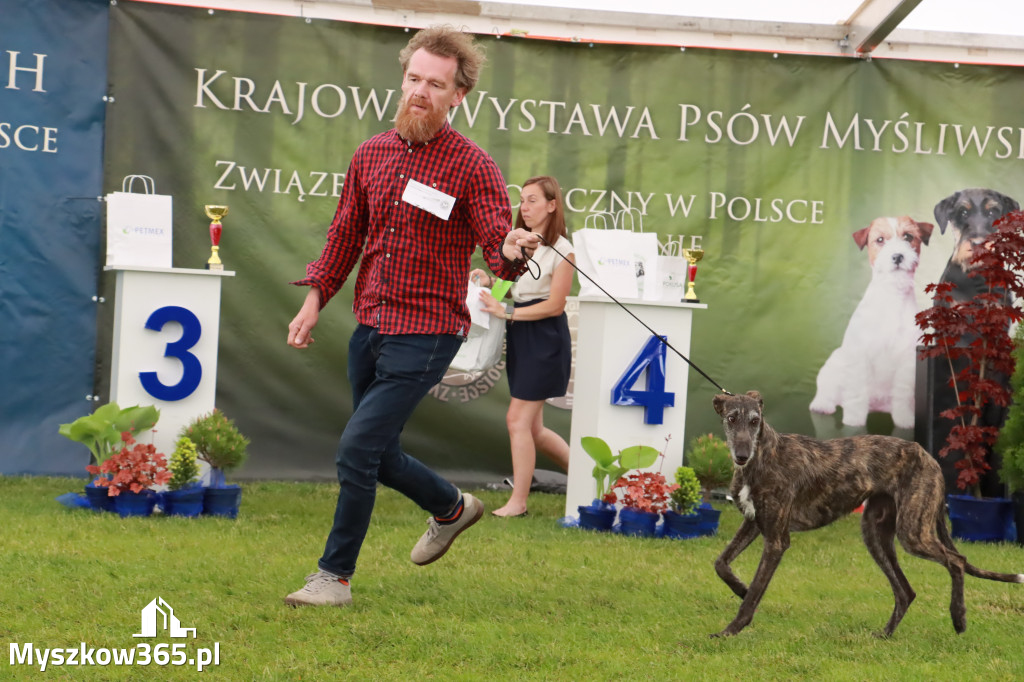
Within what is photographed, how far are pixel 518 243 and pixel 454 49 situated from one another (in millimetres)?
765

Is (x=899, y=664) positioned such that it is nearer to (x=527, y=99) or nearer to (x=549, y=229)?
(x=549, y=229)

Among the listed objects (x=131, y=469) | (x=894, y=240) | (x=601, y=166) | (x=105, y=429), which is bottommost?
(x=131, y=469)

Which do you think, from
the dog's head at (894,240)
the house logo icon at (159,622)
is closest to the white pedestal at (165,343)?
the house logo icon at (159,622)

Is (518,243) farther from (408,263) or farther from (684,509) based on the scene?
(684,509)

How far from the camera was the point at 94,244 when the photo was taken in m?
7.45

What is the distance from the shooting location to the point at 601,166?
8.12 meters

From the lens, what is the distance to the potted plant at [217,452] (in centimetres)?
615

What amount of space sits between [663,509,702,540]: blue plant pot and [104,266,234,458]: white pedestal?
261 centimetres

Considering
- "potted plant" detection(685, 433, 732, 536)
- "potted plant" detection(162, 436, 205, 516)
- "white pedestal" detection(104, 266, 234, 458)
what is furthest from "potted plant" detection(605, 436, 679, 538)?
"white pedestal" detection(104, 266, 234, 458)

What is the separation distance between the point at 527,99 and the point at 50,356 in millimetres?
3645

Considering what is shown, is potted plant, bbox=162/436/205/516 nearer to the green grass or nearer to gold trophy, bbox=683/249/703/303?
the green grass

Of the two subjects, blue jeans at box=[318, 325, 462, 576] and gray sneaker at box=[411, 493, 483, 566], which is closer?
blue jeans at box=[318, 325, 462, 576]

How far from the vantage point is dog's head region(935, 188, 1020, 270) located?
8.16 meters

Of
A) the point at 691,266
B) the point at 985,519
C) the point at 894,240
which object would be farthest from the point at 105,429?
the point at 894,240
